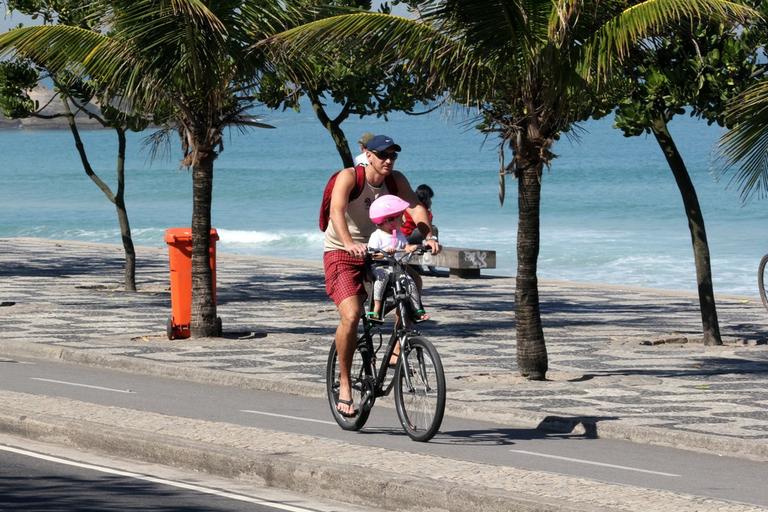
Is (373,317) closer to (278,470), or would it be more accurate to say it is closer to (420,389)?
(420,389)

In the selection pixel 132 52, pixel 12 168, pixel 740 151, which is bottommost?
pixel 740 151

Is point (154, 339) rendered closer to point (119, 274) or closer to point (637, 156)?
point (119, 274)

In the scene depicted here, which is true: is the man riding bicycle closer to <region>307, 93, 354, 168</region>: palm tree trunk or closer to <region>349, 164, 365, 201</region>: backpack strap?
<region>349, 164, 365, 201</region>: backpack strap

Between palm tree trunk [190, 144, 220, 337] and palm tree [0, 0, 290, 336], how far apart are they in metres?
0.01

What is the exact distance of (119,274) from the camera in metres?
24.8

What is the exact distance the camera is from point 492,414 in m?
11.1

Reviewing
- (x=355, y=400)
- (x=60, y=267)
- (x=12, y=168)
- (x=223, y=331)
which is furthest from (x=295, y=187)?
(x=355, y=400)

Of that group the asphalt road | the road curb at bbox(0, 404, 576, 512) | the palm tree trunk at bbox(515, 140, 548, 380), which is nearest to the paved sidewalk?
the palm tree trunk at bbox(515, 140, 548, 380)

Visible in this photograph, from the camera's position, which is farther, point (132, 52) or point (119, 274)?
point (119, 274)

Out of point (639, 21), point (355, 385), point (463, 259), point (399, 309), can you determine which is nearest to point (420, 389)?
point (399, 309)

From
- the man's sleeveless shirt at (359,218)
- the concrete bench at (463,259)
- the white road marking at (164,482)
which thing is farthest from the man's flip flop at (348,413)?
the concrete bench at (463,259)

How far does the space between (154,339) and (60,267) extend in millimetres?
10238

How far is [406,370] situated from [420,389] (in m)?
0.15

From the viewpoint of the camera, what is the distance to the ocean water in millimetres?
43062
